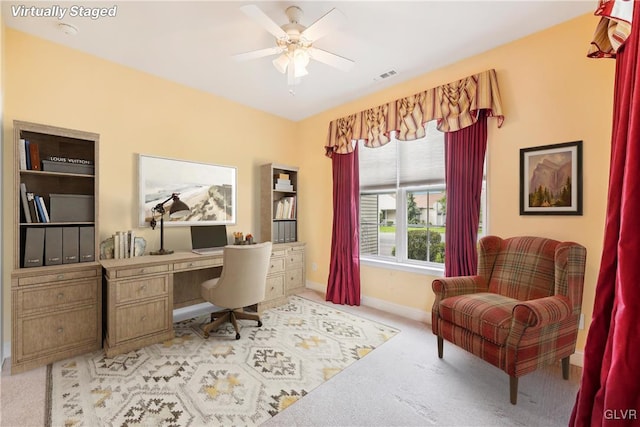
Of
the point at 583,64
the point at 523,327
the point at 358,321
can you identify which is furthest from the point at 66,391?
the point at 583,64

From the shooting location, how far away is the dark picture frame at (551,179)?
2.15 meters

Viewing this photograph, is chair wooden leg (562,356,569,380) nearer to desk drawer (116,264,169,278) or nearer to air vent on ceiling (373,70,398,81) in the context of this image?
air vent on ceiling (373,70,398,81)

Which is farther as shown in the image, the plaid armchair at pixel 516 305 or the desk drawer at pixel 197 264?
the desk drawer at pixel 197 264

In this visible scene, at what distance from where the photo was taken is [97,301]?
2.34 metres

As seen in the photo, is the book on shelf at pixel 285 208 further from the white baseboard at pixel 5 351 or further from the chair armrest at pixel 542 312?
the chair armrest at pixel 542 312

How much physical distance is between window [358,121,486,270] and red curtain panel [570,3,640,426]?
5.67ft

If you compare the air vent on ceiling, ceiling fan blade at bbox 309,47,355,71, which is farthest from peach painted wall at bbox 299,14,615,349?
ceiling fan blade at bbox 309,47,355,71

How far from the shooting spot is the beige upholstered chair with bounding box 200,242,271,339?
248cm

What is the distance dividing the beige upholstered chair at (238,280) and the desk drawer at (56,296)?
35.6 inches

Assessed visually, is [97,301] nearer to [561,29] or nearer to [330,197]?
[330,197]

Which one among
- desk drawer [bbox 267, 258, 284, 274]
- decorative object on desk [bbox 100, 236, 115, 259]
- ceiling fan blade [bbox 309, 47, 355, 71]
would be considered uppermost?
ceiling fan blade [bbox 309, 47, 355, 71]

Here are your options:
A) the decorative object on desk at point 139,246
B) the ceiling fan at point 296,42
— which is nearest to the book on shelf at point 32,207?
the decorative object on desk at point 139,246

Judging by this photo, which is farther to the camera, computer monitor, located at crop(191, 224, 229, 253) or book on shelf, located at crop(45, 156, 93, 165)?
computer monitor, located at crop(191, 224, 229, 253)

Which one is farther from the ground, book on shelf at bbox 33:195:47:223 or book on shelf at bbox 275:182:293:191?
book on shelf at bbox 275:182:293:191
